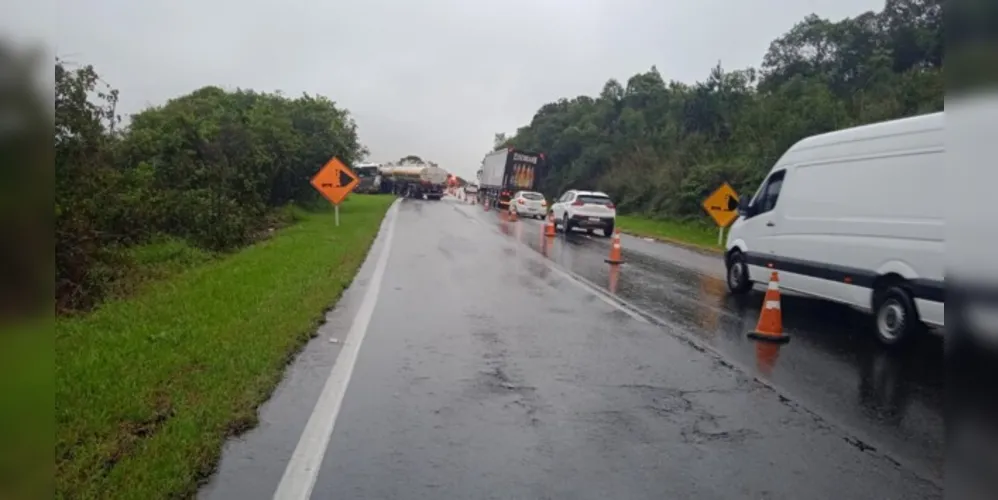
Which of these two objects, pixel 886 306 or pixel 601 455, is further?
pixel 886 306

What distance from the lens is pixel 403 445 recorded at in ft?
17.9

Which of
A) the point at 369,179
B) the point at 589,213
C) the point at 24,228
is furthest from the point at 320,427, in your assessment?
the point at 369,179

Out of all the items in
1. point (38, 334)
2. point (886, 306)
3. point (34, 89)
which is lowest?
point (886, 306)

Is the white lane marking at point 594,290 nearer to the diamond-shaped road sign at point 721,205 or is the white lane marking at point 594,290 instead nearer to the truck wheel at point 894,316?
the truck wheel at point 894,316

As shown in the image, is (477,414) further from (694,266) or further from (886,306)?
(694,266)

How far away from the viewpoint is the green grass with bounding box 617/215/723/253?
2854cm

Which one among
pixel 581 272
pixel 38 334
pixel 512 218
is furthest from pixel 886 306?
pixel 512 218

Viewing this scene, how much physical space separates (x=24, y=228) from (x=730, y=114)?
52.5m

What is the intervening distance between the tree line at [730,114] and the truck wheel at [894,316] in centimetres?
526

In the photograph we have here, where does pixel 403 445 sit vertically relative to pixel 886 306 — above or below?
below

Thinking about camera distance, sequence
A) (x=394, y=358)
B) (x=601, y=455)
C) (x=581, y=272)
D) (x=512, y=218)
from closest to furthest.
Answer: (x=601, y=455), (x=394, y=358), (x=581, y=272), (x=512, y=218)

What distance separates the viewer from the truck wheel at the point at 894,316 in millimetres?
9117

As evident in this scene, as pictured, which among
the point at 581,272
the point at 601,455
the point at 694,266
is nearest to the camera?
the point at 601,455

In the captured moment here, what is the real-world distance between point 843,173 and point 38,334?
9.89m
